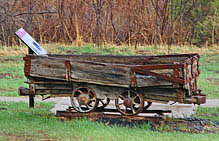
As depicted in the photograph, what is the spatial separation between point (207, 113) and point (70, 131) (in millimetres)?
3448

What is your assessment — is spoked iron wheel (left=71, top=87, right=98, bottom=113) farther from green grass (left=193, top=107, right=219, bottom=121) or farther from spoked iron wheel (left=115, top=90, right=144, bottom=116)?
green grass (left=193, top=107, right=219, bottom=121)

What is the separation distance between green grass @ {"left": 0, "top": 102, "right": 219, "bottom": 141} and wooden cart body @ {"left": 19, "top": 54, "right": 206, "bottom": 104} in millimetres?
578

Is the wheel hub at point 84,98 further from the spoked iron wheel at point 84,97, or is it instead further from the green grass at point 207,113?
the green grass at point 207,113

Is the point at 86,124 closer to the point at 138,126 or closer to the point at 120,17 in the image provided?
the point at 138,126

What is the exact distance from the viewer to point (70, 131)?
7.71 metres

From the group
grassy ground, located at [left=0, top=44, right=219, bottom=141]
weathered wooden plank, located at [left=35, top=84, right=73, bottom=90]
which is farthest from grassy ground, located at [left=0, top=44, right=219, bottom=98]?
weathered wooden plank, located at [left=35, top=84, right=73, bottom=90]

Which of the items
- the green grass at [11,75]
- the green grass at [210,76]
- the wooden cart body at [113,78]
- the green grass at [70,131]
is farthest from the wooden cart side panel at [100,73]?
the green grass at [210,76]

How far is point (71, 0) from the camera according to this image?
20.4 meters

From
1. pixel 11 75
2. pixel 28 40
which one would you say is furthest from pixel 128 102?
pixel 11 75

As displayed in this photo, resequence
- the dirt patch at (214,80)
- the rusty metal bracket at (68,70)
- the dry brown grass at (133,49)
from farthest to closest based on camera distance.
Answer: the dry brown grass at (133,49)
the dirt patch at (214,80)
the rusty metal bracket at (68,70)

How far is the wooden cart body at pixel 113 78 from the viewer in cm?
791

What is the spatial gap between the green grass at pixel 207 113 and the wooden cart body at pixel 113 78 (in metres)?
0.74

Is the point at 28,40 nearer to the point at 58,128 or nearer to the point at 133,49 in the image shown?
the point at 58,128

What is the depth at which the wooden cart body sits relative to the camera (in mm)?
7906
